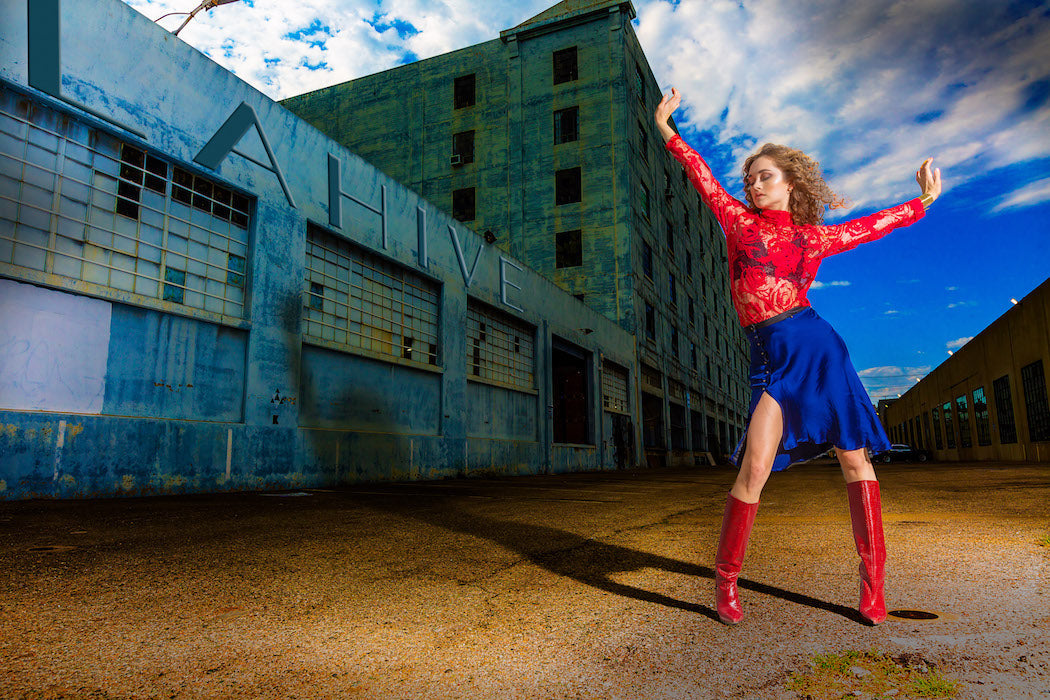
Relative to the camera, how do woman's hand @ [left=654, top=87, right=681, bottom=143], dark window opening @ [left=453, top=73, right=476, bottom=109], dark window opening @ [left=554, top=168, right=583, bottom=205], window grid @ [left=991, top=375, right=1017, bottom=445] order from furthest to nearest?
1. dark window opening @ [left=453, top=73, right=476, bottom=109]
2. dark window opening @ [left=554, top=168, right=583, bottom=205]
3. window grid @ [left=991, top=375, right=1017, bottom=445]
4. woman's hand @ [left=654, top=87, right=681, bottom=143]

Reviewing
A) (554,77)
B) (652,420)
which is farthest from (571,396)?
(554,77)

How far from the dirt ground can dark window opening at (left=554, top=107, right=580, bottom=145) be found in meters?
21.5

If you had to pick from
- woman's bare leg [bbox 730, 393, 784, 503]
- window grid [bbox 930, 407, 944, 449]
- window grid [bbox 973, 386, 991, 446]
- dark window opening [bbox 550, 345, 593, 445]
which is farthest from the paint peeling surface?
window grid [bbox 930, 407, 944, 449]

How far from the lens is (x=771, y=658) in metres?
1.70

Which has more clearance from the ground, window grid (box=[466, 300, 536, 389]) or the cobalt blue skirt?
window grid (box=[466, 300, 536, 389])

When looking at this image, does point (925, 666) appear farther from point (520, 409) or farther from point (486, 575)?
point (520, 409)

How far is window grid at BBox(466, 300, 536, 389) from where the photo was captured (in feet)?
44.3

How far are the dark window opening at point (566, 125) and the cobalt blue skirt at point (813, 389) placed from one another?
74.7ft

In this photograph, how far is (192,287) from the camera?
7.53m

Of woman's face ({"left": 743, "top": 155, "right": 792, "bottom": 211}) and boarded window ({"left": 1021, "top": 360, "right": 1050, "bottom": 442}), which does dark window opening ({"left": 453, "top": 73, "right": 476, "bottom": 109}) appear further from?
woman's face ({"left": 743, "top": 155, "right": 792, "bottom": 211})

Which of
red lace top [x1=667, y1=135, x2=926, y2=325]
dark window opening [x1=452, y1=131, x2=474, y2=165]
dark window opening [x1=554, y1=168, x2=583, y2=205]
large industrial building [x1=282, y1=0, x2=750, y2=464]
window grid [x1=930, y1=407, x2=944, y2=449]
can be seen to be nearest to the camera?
red lace top [x1=667, y1=135, x2=926, y2=325]

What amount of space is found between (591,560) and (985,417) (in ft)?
91.2

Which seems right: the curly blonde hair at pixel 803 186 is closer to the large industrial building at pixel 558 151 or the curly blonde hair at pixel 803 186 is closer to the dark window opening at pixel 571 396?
the dark window opening at pixel 571 396

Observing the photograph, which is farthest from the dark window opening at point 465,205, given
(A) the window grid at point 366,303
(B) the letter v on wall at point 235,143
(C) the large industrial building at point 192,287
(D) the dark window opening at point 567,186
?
(B) the letter v on wall at point 235,143
